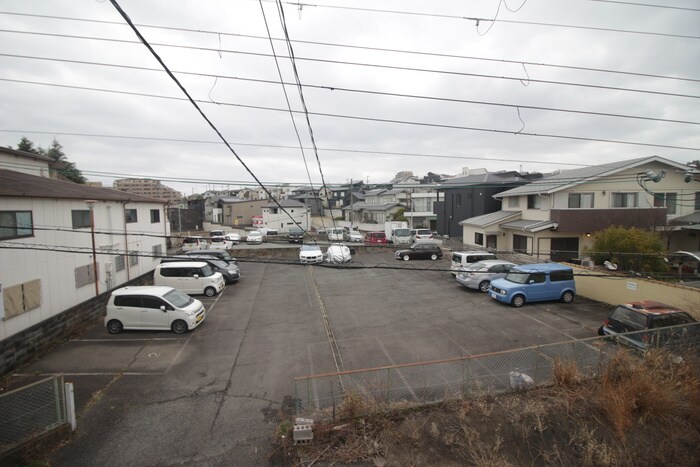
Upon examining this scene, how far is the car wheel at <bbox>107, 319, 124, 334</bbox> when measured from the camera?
36.9 ft

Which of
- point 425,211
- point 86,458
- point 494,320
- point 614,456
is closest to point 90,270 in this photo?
point 86,458

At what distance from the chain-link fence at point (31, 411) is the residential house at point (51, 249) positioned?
8.81 feet

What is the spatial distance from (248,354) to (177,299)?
12.4 ft

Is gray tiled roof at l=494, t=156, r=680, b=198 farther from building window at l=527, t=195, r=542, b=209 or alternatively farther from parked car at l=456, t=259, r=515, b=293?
parked car at l=456, t=259, r=515, b=293

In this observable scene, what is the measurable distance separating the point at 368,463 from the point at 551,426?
3.70 meters

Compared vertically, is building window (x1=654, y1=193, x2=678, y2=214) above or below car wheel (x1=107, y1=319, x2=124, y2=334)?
above

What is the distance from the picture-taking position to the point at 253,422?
6.44 meters

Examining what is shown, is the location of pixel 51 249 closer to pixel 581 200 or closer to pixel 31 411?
pixel 31 411

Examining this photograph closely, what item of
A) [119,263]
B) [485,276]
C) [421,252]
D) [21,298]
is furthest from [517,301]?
[119,263]

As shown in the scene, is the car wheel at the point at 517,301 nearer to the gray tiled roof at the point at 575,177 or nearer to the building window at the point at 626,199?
the gray tiled roof at the point at 575,177

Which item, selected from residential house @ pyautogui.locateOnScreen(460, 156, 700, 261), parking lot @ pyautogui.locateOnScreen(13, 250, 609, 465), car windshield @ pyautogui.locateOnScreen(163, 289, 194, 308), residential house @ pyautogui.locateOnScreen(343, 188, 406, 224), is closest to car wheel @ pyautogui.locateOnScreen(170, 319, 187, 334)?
parking lot @ pyautogui.locateOnScreen(13, 250, 609, 465)

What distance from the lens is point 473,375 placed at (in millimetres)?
7363

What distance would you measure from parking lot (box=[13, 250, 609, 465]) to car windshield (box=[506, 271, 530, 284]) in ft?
3.49

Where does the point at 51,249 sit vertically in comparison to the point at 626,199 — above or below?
below
